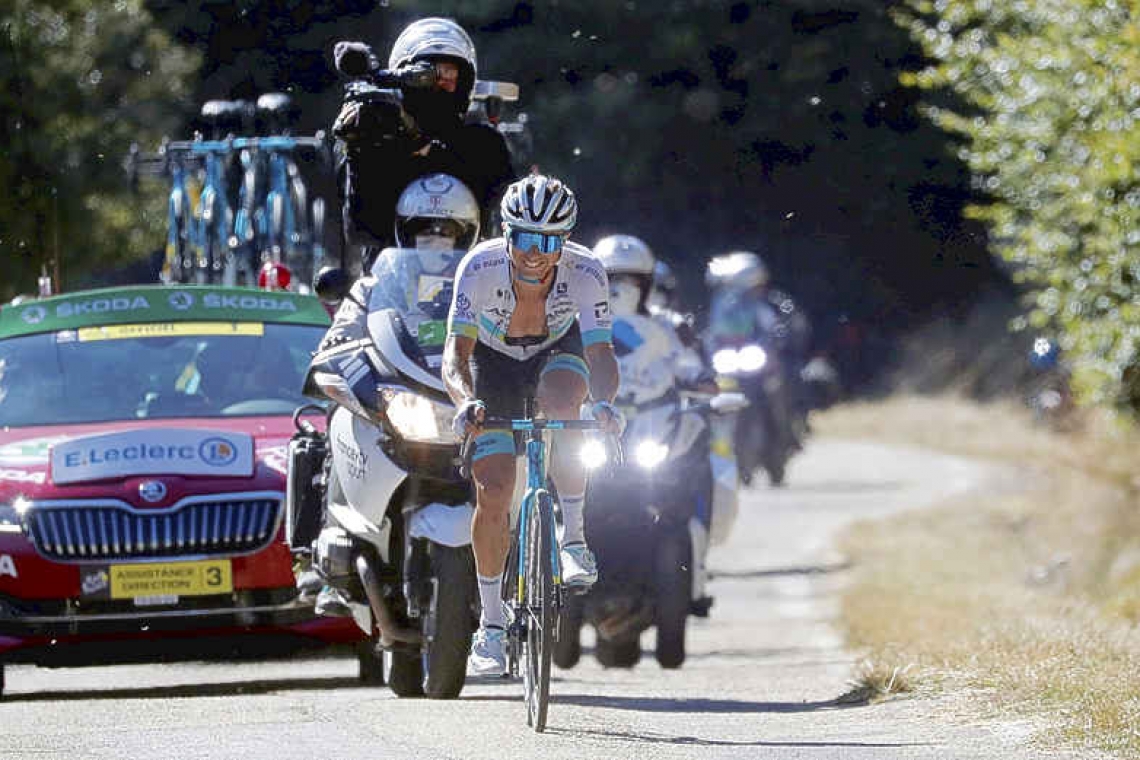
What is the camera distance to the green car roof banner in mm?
13680

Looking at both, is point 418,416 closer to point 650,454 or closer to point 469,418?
point 469,418

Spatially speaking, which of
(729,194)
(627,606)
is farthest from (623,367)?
(729,194)

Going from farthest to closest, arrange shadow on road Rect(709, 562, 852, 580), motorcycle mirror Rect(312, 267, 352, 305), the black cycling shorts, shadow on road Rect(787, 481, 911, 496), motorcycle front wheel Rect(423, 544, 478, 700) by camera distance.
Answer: shadow on road Rect(787, 481, 911, 496) < shadow on road Rect(709, 562, 852, 580) < motorcycle mirror Rect(312, 267, 352, 305) < motorcycle front wheel Rect(423, 544, 478, 700) < the black cycling shorts

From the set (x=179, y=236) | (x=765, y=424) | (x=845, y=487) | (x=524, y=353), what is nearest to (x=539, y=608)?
(x=524, y=353)

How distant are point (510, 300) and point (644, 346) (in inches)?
158

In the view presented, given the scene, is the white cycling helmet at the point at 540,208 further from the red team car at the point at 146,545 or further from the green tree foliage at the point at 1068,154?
the green tree foliage at the point at 1068,154

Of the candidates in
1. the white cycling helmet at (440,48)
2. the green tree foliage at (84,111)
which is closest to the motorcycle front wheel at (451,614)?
the white cycling helmet at (440,48)

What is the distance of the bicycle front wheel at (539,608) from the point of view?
10.4m

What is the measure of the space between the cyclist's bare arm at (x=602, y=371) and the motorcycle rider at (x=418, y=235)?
131 centimetres

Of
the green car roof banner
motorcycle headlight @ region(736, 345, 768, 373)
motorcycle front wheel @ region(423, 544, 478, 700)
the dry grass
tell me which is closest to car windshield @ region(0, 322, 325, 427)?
the green car roof banner

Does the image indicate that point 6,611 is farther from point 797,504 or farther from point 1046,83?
point 797,504

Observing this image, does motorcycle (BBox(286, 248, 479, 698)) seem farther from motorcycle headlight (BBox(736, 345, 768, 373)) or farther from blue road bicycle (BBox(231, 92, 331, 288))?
blue road bicycle (BBox(231, 92, 331, 288))

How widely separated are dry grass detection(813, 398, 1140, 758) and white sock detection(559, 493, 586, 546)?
4.95ft

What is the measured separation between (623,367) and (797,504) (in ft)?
47.5
